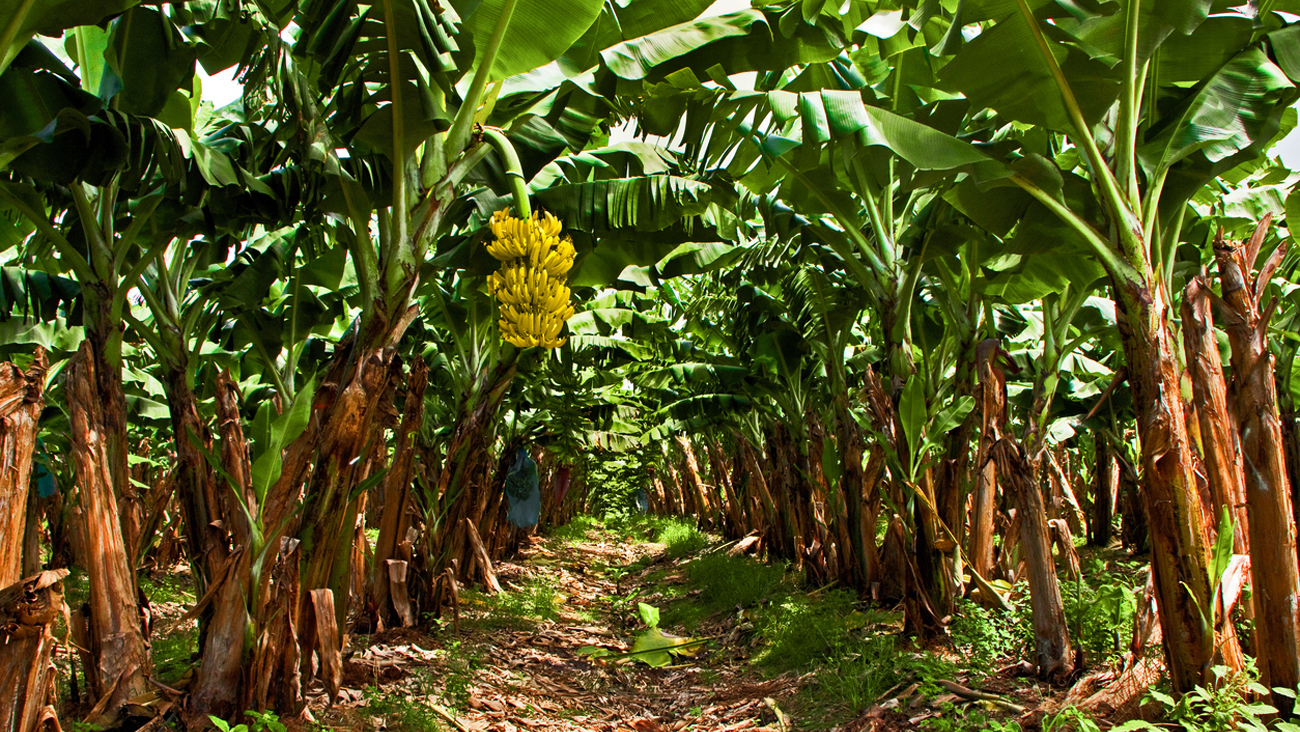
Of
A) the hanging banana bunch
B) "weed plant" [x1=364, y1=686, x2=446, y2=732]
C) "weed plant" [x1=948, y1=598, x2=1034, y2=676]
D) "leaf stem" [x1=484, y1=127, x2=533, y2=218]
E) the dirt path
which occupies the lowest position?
the dirt path

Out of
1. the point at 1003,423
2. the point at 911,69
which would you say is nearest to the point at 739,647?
the point at 1003,423

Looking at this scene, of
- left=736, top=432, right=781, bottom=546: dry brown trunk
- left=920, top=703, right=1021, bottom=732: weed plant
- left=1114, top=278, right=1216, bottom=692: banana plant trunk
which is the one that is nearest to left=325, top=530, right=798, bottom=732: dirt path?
left=920, top=703, right=1021, bottom=732: weed plant

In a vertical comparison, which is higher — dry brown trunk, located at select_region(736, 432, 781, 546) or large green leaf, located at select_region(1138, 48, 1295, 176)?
large green leaf, located at select_region(1138, 48, 1295, 176)

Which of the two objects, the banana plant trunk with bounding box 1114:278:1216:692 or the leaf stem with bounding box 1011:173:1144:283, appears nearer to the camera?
the banana plant trunk with bounding box 1114:278:1216:692

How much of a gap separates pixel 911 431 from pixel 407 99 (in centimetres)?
346

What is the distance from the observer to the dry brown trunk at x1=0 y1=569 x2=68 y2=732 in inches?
86.0

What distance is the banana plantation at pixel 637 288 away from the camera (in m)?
3.06

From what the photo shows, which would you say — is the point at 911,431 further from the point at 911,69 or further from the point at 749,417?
the point at 749,417

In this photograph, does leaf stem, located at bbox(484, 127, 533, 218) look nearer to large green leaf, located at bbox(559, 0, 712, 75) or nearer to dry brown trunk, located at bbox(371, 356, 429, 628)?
large green leaf, located at bbox(559, 0, 712, 75)

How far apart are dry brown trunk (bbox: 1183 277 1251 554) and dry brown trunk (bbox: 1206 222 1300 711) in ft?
0.21

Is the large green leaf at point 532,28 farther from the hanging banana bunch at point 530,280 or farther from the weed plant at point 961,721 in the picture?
A: the weed plant at point 961,721

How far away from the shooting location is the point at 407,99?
11.7ft

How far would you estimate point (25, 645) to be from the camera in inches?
88.4

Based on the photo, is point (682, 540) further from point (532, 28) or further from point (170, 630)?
point (532, 28)
